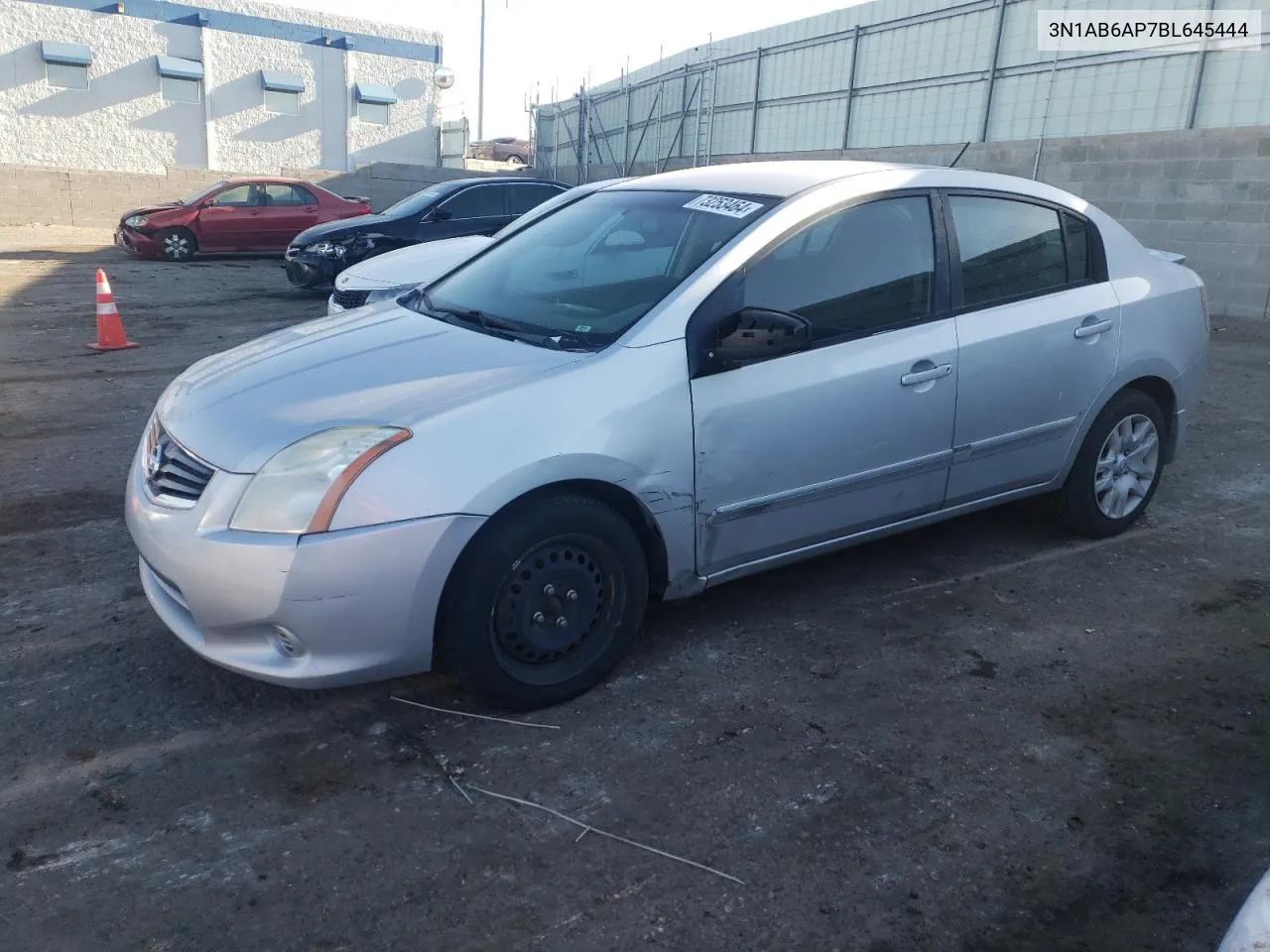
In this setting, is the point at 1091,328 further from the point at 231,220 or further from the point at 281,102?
the point at 281,102

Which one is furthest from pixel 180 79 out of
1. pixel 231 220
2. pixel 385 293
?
pixel 385 293

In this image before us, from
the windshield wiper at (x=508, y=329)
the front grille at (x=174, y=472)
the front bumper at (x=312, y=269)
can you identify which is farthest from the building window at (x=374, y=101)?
the front grille at (x=174, y=472)

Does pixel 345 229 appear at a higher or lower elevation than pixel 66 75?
lower

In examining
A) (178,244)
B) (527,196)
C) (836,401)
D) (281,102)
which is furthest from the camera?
(281,102)

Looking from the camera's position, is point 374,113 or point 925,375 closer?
point 925,375

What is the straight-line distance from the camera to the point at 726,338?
335 cm

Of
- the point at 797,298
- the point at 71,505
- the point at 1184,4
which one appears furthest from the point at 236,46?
the point at 797,298

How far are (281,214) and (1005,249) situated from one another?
16.5m

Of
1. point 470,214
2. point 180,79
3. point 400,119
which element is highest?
point 180,79

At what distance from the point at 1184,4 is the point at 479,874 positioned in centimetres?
1382

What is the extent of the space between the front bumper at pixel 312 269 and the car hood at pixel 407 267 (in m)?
4.33

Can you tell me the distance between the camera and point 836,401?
359 centimetres

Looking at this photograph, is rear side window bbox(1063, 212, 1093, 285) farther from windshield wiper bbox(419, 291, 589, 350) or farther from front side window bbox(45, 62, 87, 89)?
front side window bbox(45, 62, 87, 89)

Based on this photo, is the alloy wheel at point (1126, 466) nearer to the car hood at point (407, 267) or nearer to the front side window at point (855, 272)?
the front side window at point (855, 272)
